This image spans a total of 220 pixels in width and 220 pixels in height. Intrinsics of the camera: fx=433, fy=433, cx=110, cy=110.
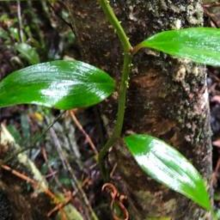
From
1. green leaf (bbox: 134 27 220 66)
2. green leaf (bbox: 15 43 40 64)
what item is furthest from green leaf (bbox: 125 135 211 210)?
green leaf (bbox: 15 43 40 64)

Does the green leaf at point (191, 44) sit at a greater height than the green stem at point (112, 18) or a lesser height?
lesser

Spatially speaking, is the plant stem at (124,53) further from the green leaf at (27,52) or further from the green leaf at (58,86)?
the green leaf at (27,52)

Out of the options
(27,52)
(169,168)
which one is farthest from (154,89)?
(27,52)

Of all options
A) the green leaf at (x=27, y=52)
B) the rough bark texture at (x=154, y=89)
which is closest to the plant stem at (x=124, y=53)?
the rough bark texture at (x=154, y=89)

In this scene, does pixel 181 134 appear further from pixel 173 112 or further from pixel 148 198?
pixel 148 198

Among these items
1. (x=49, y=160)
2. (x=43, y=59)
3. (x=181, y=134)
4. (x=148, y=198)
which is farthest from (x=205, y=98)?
(x=43, y=59)

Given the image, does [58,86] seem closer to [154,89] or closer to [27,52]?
[154,89]

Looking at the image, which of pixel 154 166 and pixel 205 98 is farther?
pixel 205 98

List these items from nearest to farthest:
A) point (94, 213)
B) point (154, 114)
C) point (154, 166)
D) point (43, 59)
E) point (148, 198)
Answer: point (154, 166) < point (154, 114) < point (148, 198) < point (94, 213) < point (43, 59)
